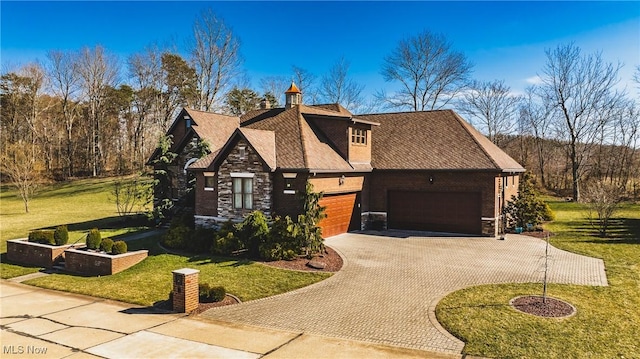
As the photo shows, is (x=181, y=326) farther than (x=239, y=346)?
Yes

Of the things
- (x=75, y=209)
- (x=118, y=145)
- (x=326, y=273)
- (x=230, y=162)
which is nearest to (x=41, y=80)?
(x=118, y=145)

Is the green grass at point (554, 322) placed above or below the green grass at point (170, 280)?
above

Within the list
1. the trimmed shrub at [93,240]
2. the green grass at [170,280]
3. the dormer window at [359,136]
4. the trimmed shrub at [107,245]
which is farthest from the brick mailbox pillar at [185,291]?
the dormer window at [359,136]

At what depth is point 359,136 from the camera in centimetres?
2455

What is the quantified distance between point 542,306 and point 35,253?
21.4m

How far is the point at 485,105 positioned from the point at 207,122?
126 ft

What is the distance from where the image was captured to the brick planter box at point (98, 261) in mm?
17150

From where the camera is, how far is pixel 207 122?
85.7 ft

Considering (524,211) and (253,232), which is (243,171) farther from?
(524,211)

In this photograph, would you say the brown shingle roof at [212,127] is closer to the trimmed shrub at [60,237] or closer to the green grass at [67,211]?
the green grass at [67,211]

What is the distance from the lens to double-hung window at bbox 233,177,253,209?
66.8 ft

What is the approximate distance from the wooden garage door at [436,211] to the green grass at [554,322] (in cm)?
719

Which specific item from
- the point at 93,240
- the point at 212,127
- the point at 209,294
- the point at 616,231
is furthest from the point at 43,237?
the point at 616,231

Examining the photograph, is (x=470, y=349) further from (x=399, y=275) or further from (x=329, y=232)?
(x=329, y=232)
